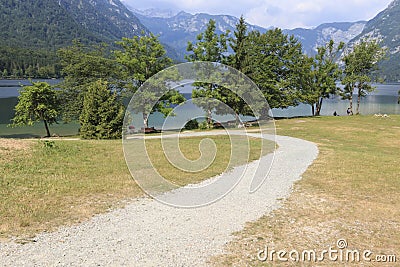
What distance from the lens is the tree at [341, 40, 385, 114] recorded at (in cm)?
6556

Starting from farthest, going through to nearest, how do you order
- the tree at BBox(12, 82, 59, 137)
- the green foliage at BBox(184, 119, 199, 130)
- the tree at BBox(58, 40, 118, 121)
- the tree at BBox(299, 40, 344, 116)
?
the tree at BBox(299, 40, 344, 116)
the tree at BBox(58, 40, 118, 121)
the green foliage at BBox(184, 119, 199, 130)
the tree at BBox(12, 82, 59, 137)

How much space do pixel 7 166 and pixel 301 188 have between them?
14.3m

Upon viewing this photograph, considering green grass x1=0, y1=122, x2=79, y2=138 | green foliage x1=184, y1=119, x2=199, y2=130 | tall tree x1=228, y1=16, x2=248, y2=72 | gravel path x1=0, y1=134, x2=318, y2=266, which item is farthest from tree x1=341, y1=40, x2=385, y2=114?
gravel path x1=0, y1=134, x2=318, y2=266

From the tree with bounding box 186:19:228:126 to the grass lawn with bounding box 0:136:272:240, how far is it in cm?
1807

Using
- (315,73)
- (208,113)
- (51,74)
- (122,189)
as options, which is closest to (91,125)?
(208,113)

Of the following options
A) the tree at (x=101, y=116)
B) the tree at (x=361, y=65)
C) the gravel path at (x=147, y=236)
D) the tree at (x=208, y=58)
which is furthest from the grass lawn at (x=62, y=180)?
the tree at (x=361, y=65)

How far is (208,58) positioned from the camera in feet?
144

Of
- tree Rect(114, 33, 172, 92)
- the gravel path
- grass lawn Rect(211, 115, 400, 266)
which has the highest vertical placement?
tree Rect(114, 33, 172, 92)

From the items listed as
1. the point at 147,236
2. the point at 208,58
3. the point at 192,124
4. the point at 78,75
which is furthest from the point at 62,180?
the point at 78,75

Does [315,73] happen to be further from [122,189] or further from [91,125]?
[122,189]

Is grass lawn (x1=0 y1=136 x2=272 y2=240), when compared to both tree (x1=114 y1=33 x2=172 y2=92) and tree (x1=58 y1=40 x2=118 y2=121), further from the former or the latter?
tree (x1=58 y1=40 x2=118 y2=121)

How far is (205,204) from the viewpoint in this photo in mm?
12641

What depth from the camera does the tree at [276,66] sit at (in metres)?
51.8

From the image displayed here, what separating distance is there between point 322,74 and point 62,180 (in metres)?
60.6
